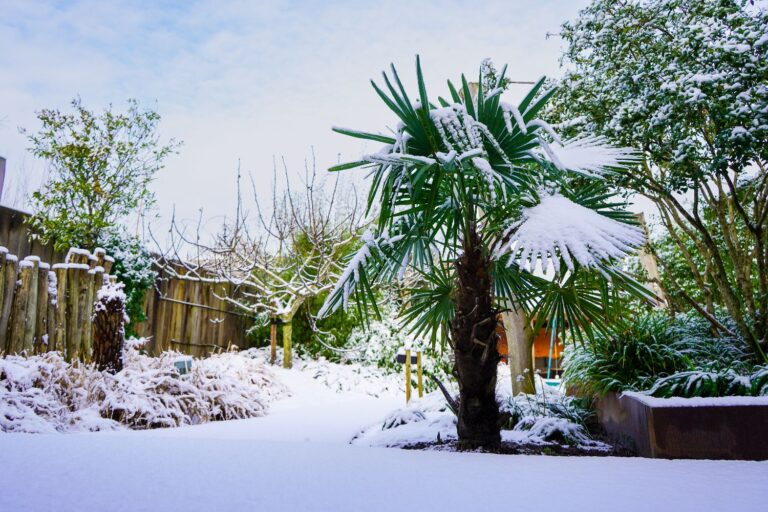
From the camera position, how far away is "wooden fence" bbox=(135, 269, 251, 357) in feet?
25.9

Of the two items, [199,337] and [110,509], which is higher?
[199,337]

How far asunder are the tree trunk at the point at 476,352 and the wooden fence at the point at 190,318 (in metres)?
5.97

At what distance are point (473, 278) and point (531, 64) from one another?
17.2 feet

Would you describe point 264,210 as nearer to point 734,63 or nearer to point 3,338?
point 3,338

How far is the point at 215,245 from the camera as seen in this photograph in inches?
379

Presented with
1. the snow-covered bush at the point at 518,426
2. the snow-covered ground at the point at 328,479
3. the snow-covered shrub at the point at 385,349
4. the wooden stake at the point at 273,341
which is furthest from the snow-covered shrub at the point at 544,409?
the wooden stake at the point at 273,341

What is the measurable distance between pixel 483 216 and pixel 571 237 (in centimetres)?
70

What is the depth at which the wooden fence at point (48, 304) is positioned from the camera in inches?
168

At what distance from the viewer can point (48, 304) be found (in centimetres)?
458

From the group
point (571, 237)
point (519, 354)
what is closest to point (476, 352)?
point (571, 237)

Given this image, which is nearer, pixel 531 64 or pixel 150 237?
pixel 531 64

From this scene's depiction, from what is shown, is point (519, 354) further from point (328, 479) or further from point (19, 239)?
point (19, 239)

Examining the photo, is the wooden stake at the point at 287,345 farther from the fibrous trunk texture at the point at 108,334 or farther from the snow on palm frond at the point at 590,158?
the snow on palm frond at the point at 590,158

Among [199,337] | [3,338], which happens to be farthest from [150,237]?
[3,338]
